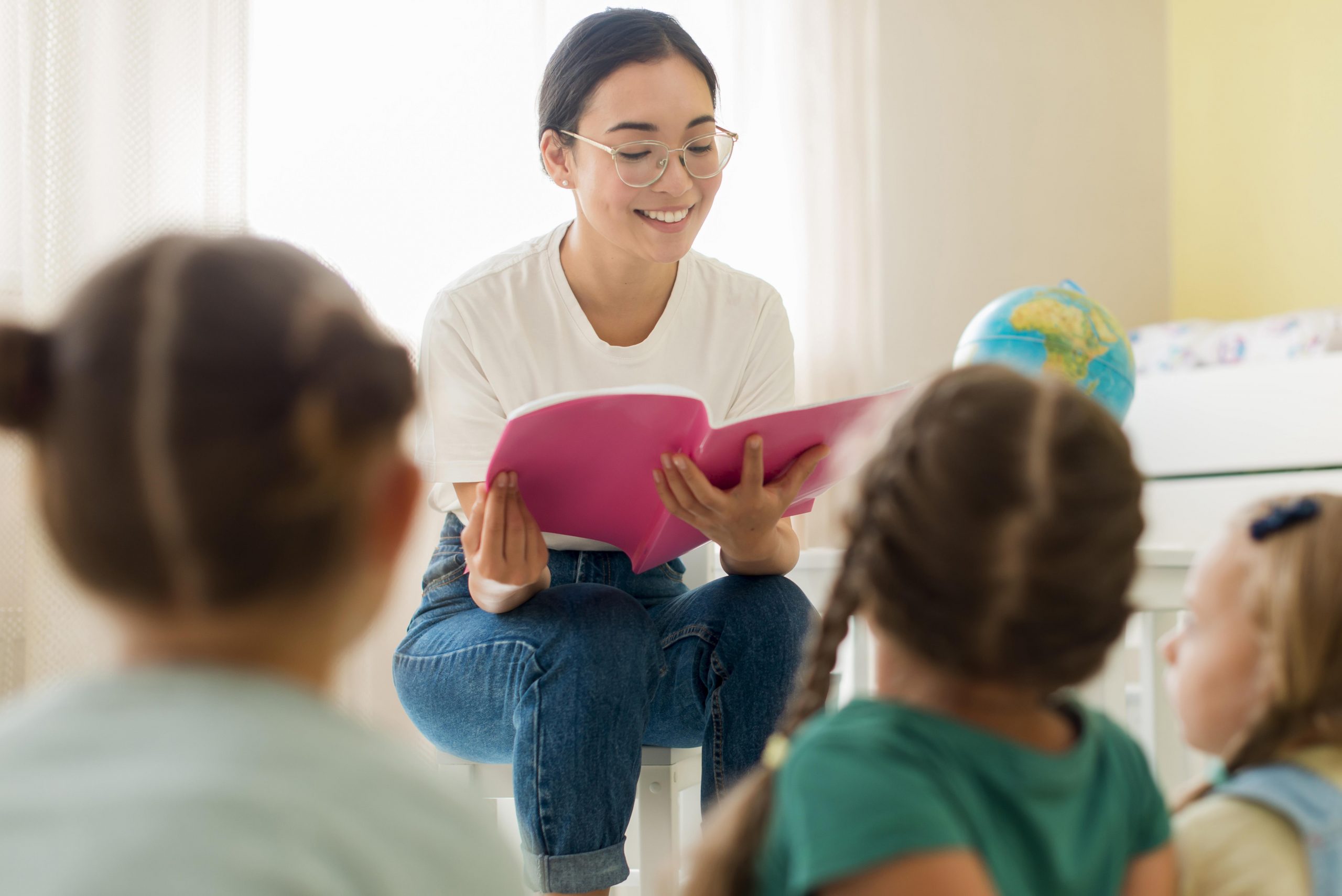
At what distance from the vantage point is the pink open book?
938 mm

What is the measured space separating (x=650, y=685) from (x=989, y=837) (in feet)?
1.99

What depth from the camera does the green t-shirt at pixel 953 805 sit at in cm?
47

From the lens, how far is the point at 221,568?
43cm

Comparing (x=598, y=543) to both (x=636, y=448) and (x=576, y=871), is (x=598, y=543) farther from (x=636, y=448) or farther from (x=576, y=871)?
(x=576, y=871)

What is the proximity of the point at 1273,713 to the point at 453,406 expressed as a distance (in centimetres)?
90

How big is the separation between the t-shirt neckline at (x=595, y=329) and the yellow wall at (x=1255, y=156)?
2314mm

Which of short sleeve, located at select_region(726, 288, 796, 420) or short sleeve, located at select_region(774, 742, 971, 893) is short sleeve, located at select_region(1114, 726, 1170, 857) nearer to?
short sleeve, located at select_region(774, 742, 971, 893)

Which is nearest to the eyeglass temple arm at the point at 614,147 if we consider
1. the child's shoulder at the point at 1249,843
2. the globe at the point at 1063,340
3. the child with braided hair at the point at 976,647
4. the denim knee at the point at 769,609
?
the globe at the point at 1063,340

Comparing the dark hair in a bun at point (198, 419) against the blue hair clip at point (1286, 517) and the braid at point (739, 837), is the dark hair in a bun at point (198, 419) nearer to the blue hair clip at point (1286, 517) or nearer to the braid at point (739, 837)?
the braid at point (739, 837)

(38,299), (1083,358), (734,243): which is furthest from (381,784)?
(734,243)

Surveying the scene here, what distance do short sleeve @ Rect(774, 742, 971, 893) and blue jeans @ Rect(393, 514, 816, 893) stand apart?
0.52 m

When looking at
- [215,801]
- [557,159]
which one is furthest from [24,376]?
[557,159]

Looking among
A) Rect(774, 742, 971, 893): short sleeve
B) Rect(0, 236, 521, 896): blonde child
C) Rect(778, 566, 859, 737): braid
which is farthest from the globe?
Rect(0, 236, 521, 896): blonde child

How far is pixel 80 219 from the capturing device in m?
1.74
